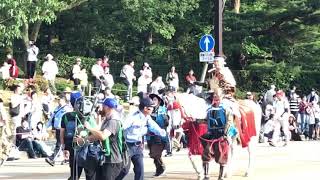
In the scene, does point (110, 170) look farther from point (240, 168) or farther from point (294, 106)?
point (294, 106)

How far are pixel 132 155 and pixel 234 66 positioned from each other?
32.4 meters

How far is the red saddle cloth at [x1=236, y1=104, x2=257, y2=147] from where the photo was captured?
14711 millimetres

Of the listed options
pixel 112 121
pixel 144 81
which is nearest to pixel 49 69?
pixel 144 81

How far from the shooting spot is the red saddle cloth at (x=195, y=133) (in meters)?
14.5

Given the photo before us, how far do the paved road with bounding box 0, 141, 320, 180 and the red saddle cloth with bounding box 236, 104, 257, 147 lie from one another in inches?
32.7

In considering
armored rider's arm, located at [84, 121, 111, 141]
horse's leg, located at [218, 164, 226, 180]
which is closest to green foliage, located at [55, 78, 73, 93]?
horse's leg, located at [218, 164, 226, 180]

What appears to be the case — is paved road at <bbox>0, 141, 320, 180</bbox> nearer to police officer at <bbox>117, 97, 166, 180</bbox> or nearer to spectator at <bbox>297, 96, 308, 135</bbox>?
police officer at <bbox>117, 97, 166, 180</bbox>

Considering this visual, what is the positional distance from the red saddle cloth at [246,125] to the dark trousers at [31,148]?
292 inches

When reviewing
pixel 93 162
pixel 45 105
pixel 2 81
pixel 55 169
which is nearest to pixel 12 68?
pixel 2 81

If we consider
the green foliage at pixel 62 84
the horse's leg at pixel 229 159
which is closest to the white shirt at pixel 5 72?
the green foliage at pixel 62 84

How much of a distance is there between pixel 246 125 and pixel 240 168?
2217 mm

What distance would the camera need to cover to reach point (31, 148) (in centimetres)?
2031

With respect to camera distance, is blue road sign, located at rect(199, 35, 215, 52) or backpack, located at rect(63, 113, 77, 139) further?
blue road sign, located at rect(199, 35, 215, 52)

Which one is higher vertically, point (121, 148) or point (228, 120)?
point (228, 120)
